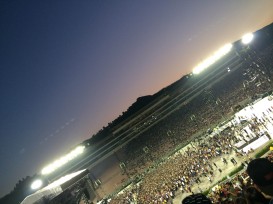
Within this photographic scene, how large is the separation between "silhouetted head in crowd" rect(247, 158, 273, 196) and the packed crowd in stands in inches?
260

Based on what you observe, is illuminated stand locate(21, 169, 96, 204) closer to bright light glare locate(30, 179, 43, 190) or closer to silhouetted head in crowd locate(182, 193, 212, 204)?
silhouetted head in crowd locate(182, 193, 212, 204)

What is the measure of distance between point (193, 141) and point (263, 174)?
2509 centimetres

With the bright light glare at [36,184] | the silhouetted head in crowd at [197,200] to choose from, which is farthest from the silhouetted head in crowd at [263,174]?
the bright light glare at [36,184]

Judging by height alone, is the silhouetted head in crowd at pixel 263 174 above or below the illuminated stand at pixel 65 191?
below

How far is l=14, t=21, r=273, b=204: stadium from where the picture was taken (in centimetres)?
2317

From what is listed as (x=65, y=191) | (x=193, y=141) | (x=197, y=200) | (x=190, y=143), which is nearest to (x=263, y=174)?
(x=197, y=200)

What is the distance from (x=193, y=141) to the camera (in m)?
33.6

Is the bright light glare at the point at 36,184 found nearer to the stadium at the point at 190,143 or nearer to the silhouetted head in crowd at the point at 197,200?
the stadium at the point at 190,143

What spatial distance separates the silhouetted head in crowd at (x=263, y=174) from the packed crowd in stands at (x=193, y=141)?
6.61 m

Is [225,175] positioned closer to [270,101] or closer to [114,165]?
[270,101]

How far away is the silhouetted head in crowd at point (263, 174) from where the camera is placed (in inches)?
342

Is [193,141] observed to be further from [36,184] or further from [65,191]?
[65,191]

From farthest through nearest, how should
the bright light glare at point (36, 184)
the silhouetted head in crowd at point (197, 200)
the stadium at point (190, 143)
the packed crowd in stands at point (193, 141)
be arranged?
1. the packed crowd in stands at point (193, 141)
2. the stadium at point (190, 143)
3. the bright light glare at point (36, 184)
4. the silhouetted head in crowd at point (197, 200)

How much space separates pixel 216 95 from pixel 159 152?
13237 mm
